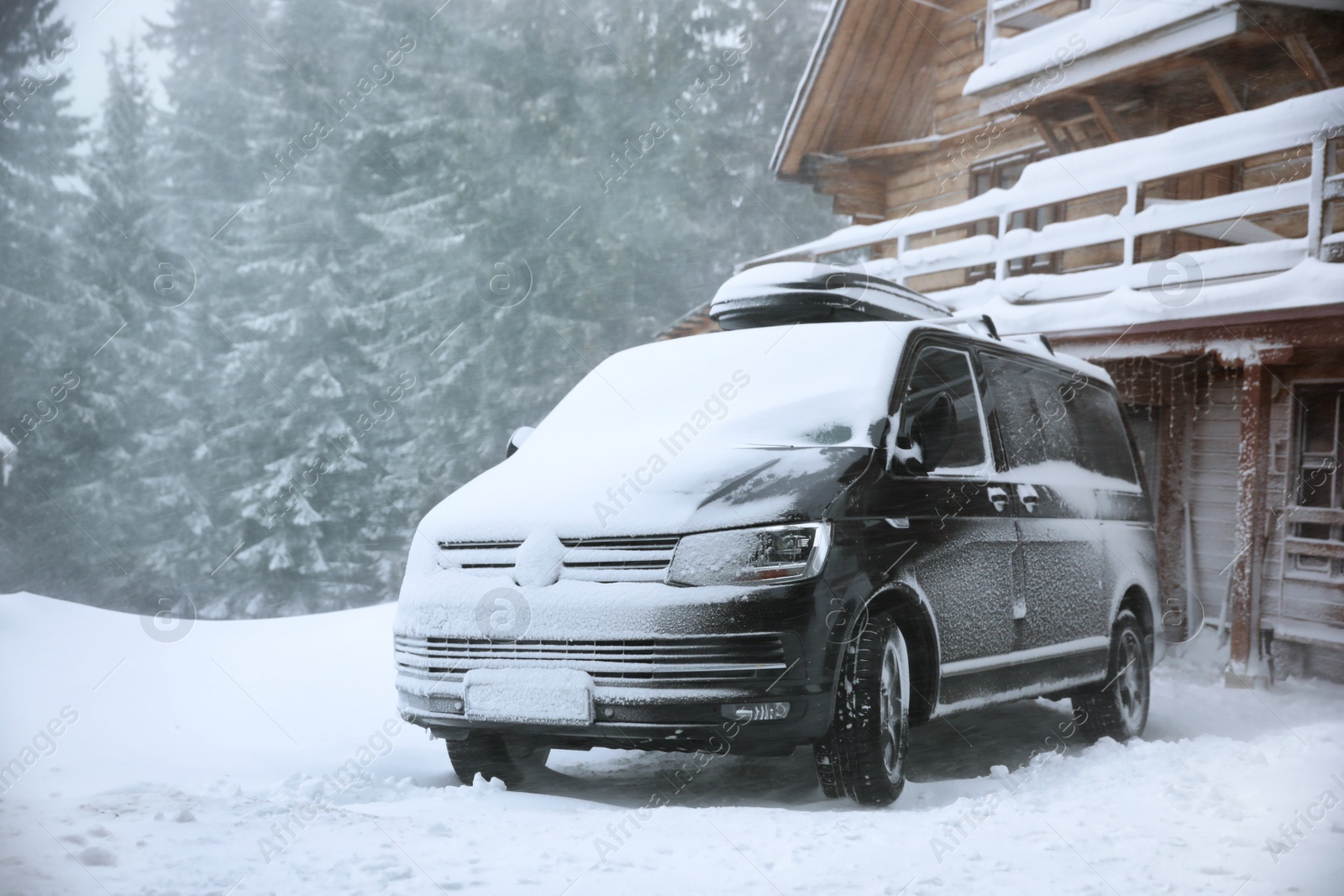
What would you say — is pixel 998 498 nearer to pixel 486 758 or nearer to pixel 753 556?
pixel 753 556

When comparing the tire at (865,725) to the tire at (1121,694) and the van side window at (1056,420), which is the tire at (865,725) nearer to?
the van side window at (1056,420)

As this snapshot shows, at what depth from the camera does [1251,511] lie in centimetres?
866

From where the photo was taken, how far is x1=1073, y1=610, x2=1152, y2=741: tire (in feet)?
19.0

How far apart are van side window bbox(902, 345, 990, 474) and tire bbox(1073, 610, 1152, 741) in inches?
69.2

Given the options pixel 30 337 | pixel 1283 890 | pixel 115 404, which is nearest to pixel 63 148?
pixel 30 337

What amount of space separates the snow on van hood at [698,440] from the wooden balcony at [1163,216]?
5.01 metres

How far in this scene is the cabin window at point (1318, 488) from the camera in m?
8.72

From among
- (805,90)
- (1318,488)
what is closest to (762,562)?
(1318,488)

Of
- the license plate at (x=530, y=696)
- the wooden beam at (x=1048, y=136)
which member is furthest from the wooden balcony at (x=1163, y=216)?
the license plate at (x=530, y=696)

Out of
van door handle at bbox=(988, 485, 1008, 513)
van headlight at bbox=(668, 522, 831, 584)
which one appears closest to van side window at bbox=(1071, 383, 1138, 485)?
van door handle at bbox=(988, 485, 1008, 513)

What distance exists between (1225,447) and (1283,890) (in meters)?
8.66

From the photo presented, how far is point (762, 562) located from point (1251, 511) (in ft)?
22.1

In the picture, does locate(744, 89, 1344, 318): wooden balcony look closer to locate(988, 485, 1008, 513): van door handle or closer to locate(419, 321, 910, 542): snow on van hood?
locate(988, 485, 1008, 513): van door handle

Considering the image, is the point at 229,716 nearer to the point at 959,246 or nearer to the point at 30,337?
the point at 959,246
